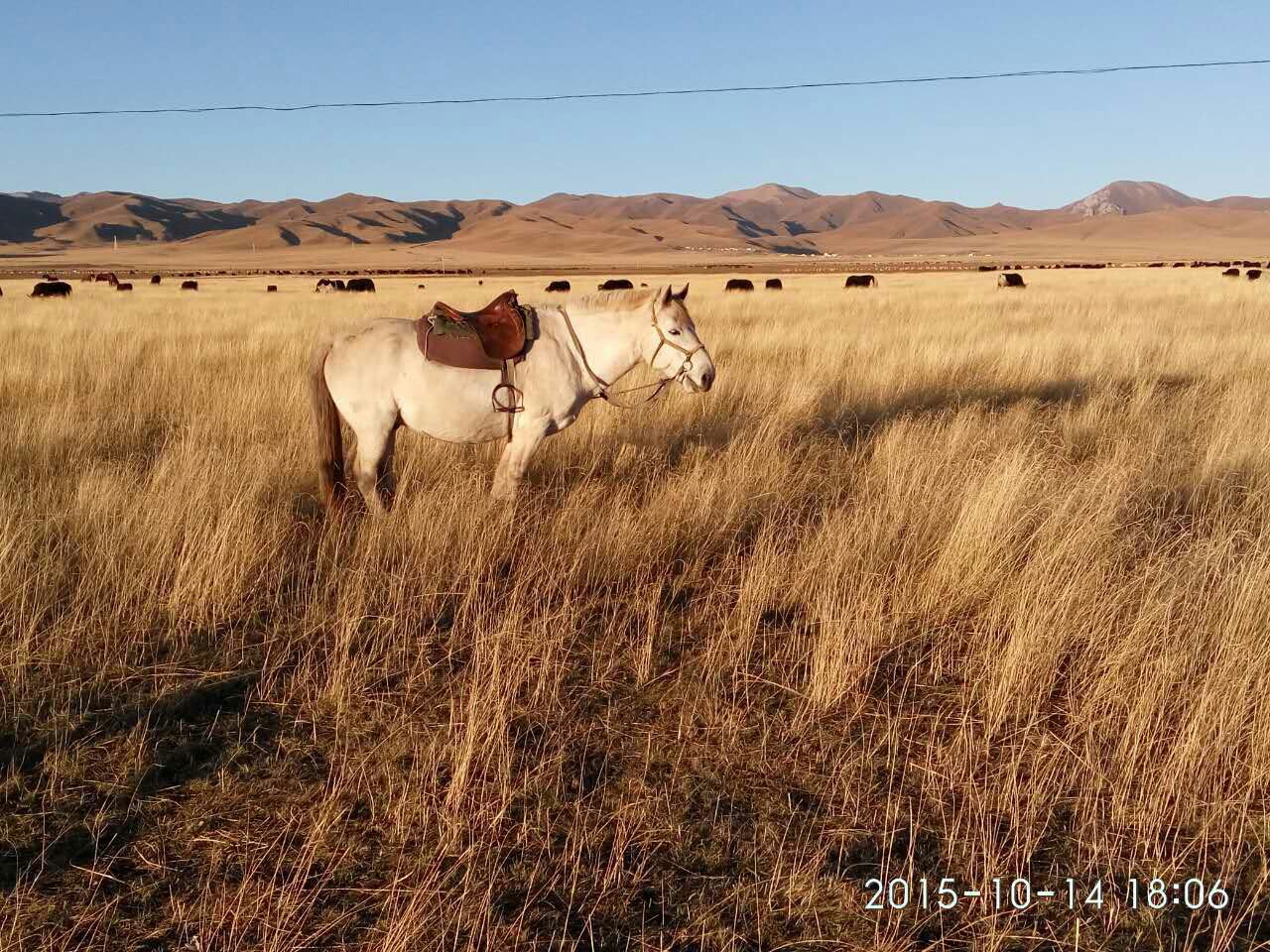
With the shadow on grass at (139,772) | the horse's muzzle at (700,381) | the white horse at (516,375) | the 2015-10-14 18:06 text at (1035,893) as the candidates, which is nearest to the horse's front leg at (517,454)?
the white horse at (516,375)

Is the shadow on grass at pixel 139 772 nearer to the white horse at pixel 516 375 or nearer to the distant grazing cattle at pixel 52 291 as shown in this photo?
the white horse at pixel 516 375

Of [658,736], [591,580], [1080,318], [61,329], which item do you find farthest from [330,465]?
[1080,318]

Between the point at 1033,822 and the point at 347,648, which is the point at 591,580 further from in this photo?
the point at 1033,822

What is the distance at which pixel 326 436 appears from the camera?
554cm

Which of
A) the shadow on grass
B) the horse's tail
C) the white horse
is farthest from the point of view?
the horse's tail

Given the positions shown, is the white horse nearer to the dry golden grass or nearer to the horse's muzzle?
the horse's muzzle

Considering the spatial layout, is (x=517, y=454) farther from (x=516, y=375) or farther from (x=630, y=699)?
(x=630, y=699)

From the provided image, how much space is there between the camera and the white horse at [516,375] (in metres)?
5.18

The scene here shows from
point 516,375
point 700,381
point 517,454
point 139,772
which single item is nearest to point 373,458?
point 517,454

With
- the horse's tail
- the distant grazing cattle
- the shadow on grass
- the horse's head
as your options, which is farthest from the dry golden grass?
the distant grazing cattle

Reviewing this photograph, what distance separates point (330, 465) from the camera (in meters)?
5.61

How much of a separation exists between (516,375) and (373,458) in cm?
118

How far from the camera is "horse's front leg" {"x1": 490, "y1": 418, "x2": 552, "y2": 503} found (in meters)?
5.27

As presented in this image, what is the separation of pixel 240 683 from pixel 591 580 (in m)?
1.88
